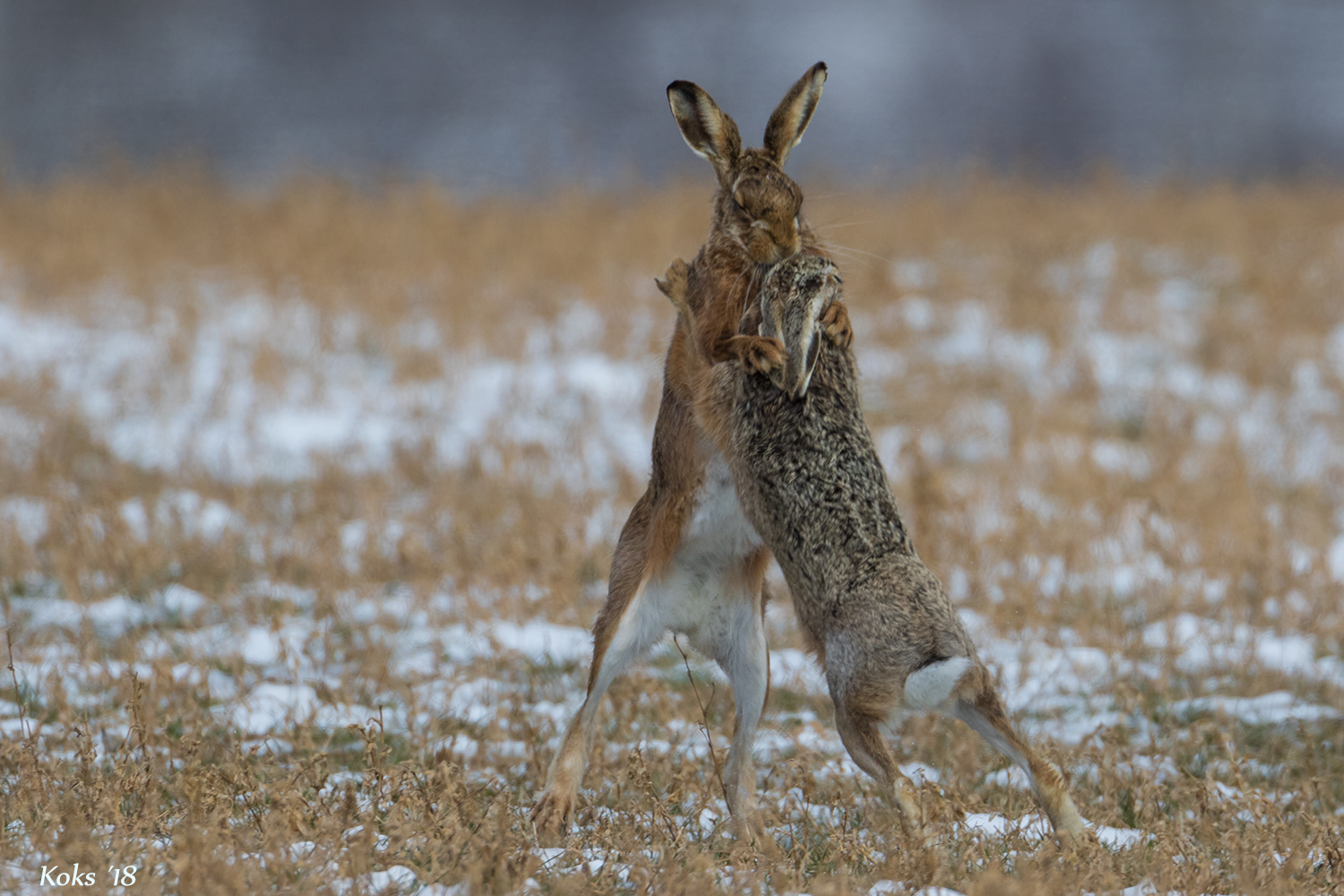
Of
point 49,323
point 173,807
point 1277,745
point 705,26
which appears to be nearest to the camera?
point 173,807

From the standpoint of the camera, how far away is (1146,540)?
662cm

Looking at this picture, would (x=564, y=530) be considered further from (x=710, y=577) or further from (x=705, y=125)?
(x=705, y=125)

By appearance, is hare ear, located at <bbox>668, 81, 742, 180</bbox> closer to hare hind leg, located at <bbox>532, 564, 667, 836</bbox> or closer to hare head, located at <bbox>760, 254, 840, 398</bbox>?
hare head, located at <bbox>760, 254, 840, 398</bbox>

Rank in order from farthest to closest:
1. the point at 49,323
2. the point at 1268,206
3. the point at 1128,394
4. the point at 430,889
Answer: the point at 1268,206, the point at 49,323, the point at 1128,394, the point at 430,889

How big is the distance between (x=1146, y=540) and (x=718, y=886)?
4269 mm

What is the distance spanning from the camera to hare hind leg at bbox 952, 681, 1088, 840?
3373 millimetres

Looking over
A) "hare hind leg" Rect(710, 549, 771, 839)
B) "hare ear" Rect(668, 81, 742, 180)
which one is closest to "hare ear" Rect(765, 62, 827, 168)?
"hare ear" Rect(668, 81, 742, 180)

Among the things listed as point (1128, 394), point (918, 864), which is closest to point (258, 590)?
point (918, 864)

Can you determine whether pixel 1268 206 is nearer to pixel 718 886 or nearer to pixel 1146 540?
pixel 1146 540

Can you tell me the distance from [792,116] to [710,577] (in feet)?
5.02

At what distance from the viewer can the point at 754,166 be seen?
4.11 m

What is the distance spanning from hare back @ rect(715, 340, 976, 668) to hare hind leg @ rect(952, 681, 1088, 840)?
146 millimetres

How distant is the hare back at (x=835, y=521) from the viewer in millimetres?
3434

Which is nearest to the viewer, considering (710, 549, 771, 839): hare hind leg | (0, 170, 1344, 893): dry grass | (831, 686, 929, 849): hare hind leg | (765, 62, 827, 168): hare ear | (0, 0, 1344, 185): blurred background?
(831, 686, 929, 849): hare hind leg
